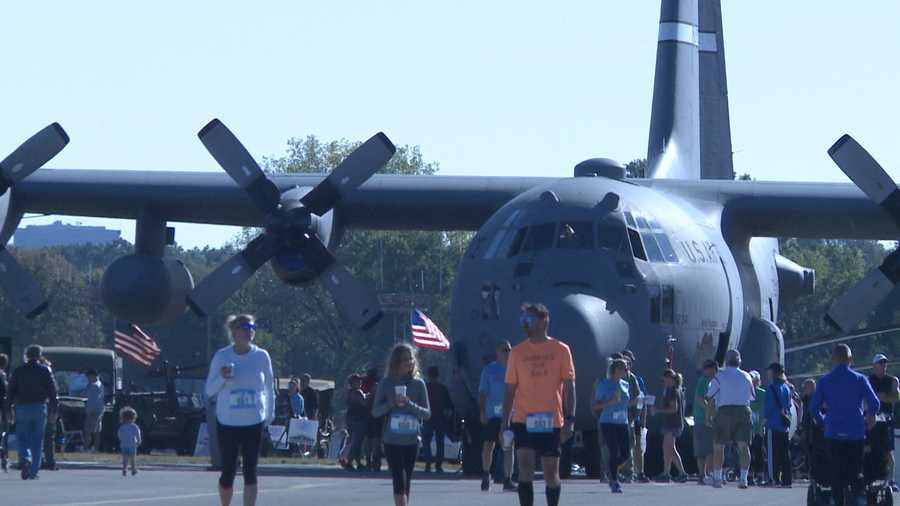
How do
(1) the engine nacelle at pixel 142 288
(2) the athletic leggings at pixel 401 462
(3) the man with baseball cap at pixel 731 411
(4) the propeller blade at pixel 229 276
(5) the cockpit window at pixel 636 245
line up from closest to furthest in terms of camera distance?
(2) the athletic leggings at pixel 401 462 → (3) the man with baseball cap at pixel 731 411 → (5) the cockpit window at pixel 636 245 → (4) the propeller blade at pixel 229 276 → (1) the engine nacelle at pixel 142 288

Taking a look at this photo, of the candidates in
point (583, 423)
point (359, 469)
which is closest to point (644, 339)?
point (583, 423)

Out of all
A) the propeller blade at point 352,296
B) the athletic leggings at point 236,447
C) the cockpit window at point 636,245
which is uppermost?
the cockpit window at point 636,245

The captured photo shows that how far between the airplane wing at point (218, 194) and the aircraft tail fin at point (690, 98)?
3720mm

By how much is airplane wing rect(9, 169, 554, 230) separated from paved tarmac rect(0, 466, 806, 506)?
6181 millimetres

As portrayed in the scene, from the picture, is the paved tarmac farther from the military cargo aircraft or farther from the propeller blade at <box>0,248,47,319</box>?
the propeller blade at <box>0,248,47,319</box>

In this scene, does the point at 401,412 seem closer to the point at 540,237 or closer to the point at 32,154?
the point at 540,237

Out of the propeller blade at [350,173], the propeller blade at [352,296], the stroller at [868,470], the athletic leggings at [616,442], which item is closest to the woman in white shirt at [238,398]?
the stroller at [868,470]

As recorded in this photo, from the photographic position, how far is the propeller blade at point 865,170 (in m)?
22.9

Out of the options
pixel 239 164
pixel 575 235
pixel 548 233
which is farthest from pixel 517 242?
pixel 239 164

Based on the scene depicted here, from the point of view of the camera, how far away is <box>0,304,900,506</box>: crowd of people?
43.0 feet

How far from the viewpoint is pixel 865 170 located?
23.0 m

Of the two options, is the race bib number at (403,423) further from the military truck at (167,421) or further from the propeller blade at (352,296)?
the military truck at (167,421)

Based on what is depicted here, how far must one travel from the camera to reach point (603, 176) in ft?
78.5

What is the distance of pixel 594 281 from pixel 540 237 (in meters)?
0.98
